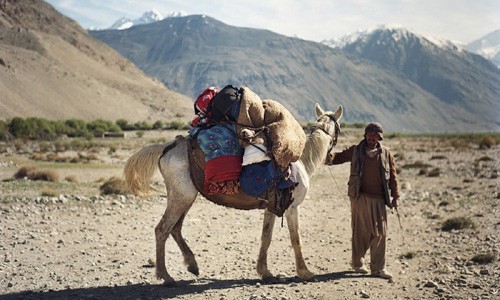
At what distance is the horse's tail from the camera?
7453 mm

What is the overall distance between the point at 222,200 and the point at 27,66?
9380 centimetres

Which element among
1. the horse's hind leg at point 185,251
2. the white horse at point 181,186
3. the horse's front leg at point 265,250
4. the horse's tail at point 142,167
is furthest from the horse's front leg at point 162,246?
the horse's front leg at point 265,250

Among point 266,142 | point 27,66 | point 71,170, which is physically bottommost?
point 71,170

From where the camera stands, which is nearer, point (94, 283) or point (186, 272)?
point (94, 283)

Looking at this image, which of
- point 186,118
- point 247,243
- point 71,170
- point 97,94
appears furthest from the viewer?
point 186,118

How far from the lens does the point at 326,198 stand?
56.8ft

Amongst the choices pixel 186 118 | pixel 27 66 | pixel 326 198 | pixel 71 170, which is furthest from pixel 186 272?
pixel 186 118

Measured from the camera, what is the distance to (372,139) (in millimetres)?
8094

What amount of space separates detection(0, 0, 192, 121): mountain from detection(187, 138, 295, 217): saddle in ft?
241

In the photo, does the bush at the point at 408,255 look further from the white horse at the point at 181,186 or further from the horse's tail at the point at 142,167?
the horse's tail at the point at 142,167

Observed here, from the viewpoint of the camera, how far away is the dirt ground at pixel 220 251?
718 cm

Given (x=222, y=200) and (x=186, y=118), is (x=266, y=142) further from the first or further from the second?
(x=186, y=118)

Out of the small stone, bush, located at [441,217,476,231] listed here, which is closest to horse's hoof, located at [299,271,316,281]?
the small stone

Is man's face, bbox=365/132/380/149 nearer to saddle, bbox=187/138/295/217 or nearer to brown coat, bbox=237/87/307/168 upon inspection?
brown coat, bbox=237/87/307/168
